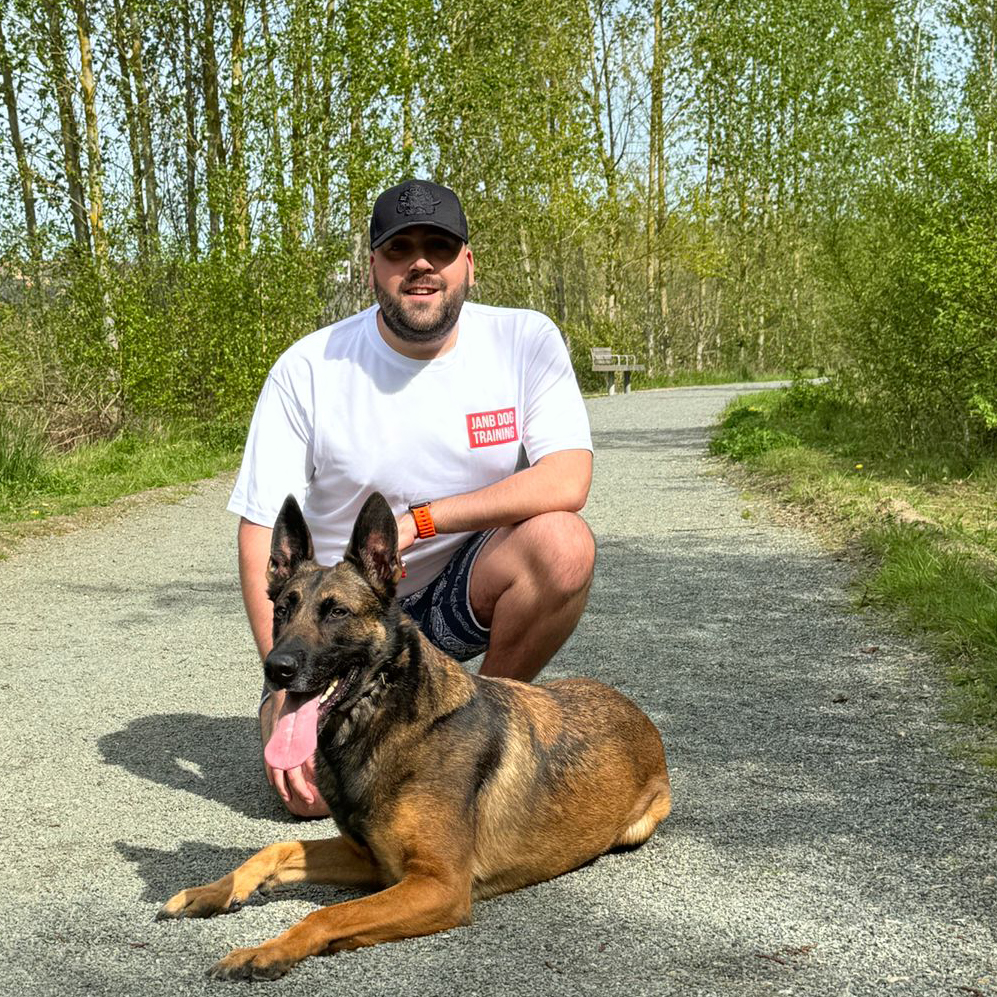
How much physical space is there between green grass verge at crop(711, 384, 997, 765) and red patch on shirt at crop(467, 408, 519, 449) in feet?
7.27

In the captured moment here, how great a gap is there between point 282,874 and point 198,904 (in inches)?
10.5

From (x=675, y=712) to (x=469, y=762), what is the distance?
2205 mm

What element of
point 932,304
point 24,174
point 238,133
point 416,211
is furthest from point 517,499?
point 238,133

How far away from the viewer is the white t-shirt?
480 centimetres

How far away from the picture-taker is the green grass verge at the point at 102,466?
40.0ft

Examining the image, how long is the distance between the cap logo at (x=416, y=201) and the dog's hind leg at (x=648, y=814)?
225cm

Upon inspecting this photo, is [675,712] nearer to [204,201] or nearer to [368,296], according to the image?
[204,201]

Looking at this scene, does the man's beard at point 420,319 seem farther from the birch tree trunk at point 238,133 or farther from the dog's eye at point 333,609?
the birch tree trunk at point 238,133

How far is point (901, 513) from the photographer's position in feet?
32.6

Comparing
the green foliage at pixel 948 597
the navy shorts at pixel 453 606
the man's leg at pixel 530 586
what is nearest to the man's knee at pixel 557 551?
the man's leg at pixel 530 586

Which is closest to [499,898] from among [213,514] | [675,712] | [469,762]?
[469,762]

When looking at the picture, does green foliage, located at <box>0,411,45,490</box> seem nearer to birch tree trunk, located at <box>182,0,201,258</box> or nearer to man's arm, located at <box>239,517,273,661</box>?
birch tree trunk, located at <box>182,0,201,258</box>

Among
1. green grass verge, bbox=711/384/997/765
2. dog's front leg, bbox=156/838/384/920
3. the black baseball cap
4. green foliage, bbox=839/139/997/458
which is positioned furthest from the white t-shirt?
green foliage, bbox=839/139/997/458

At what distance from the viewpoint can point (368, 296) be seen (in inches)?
912
